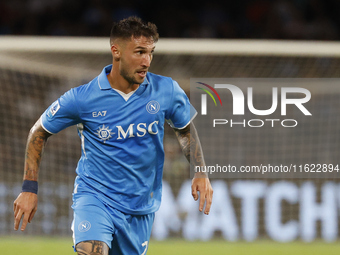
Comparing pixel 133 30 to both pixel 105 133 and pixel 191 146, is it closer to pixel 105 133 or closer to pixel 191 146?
pixel 105 133

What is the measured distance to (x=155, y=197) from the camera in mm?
4043

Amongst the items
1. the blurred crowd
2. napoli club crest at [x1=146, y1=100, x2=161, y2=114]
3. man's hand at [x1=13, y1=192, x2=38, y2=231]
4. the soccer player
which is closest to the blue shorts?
the soccer player

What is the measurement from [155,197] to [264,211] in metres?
4.07

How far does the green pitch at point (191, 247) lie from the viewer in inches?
279

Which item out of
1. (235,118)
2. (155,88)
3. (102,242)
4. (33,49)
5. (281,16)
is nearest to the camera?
(102,242)

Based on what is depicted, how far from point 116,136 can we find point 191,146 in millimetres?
589

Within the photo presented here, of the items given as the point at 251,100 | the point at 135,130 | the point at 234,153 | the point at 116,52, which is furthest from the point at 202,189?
the point at 234,153

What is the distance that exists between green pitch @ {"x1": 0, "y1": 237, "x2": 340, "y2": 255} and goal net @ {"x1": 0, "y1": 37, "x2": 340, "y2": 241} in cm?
20

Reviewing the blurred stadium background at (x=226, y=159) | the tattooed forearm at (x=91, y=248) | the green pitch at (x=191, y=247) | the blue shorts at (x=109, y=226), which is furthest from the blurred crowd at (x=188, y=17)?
the tattooed forearm at (x=91, y=248)

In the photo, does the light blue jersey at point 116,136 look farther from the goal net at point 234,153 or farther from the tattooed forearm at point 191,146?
the goal net at point 234,153

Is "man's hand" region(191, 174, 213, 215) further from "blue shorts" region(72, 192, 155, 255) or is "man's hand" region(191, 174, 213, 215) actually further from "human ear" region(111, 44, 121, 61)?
"human ear" region(111, 44, 121, 61)

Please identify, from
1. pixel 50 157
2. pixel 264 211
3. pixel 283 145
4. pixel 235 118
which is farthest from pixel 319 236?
pixel 50 157

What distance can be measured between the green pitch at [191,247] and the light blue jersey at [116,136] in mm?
3391

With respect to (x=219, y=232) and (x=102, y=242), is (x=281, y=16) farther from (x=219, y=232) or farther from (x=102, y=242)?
(x=102, y=242)
